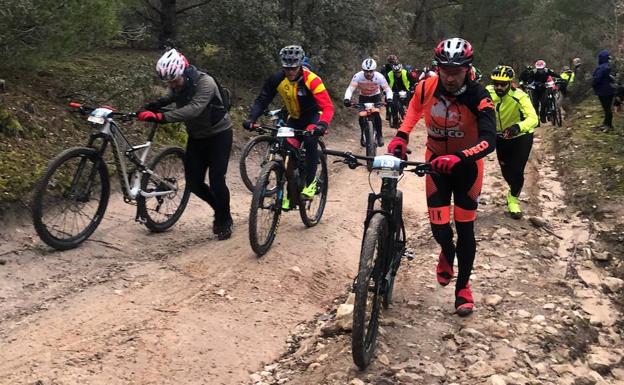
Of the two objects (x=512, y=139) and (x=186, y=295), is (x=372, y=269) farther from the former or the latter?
(x=512, y=139)

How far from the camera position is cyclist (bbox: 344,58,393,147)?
39.4 feet

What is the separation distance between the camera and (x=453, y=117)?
4.82 metres

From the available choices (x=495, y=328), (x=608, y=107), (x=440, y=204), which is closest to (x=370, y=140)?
(x=440, y=204)

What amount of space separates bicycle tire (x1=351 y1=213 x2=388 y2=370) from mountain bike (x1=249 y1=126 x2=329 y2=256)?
2.06 meters

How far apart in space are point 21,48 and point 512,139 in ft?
21.5

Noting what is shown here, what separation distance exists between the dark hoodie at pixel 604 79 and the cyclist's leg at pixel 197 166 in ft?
38.2

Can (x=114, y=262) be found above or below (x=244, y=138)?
below

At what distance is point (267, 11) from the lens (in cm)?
1311

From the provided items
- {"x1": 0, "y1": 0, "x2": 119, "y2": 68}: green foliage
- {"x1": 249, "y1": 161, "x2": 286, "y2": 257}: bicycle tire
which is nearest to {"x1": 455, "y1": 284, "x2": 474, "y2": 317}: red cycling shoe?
{"x1": 249, "y1": 161, "x2": 286, "y2": 257}: bicycle tire

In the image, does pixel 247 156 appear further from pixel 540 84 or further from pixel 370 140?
pixel 540 84

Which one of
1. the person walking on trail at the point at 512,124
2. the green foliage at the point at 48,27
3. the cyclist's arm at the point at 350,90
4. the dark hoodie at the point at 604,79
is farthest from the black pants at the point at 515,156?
the dark hoodie at the point at 604,79

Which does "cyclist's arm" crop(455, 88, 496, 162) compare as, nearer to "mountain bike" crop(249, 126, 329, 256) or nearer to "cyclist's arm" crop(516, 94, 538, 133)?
"mountain bike" crop(249, 126, 329, 256)

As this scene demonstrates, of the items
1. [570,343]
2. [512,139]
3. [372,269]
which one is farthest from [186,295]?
[512,139]

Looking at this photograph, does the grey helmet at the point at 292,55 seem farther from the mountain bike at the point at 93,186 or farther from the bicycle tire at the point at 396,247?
the bicycle tire at the point at 396,247
